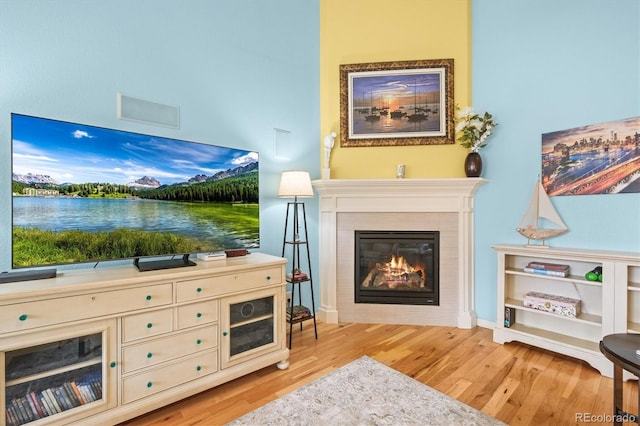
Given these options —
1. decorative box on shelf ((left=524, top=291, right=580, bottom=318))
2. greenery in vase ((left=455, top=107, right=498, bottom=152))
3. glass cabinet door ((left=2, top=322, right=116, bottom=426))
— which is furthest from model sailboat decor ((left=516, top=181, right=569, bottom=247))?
glass cabinet door ((left=2, top=322, right=116, bottom=426))

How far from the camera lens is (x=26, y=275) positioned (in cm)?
158

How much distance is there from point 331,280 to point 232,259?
1.25 meters

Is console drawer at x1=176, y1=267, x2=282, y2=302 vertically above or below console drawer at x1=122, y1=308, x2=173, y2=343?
above

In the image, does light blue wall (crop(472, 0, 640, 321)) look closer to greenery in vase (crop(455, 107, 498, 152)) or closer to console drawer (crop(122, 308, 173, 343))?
greenery in vase (crop(455, 107, 498, 152))

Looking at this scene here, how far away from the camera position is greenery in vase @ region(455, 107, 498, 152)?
2.85m

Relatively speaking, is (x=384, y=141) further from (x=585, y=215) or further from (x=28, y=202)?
(x=28, y=202)

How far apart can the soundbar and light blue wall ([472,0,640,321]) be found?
11.3ft

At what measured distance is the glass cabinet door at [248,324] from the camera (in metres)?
2.03

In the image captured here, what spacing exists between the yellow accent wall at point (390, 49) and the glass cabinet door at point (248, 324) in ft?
5.30

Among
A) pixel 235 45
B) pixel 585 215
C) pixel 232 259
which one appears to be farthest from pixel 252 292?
pixel 585 215

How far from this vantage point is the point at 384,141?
10.5 feet

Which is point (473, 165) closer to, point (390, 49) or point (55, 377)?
point (390, 49)

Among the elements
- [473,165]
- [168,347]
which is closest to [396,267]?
[473,165]

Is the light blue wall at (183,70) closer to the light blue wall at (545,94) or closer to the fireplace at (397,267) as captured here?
the fireplace at (397,267)
